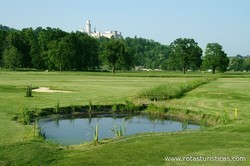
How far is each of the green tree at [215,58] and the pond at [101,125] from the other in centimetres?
10648

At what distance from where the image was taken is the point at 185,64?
14350cm

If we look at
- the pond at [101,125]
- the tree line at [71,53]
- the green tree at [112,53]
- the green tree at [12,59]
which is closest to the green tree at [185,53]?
the tree line at [71,53]

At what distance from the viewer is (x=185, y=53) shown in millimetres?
142750

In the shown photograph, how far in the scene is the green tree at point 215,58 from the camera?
13862cm

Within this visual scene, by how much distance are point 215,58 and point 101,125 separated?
375ft

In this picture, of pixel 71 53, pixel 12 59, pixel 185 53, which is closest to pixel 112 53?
pixel 71 53

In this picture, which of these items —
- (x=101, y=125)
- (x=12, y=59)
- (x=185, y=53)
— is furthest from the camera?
(x=185, y=53)

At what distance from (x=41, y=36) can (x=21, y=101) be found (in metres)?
121

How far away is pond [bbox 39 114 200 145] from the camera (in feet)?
86.5

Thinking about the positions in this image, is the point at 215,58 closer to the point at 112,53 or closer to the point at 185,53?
the point at 185,53

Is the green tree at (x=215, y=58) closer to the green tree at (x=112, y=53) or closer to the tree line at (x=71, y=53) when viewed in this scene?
the tree line at (x=71, y=53)

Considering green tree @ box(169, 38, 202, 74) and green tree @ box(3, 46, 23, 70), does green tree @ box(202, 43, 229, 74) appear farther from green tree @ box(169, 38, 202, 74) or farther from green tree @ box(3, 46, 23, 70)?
green tree @ box(3, 46, 23, 70)

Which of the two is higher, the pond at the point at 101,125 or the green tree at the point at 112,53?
the green tree at the point at 112,53

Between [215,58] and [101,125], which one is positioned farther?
[215,58]
